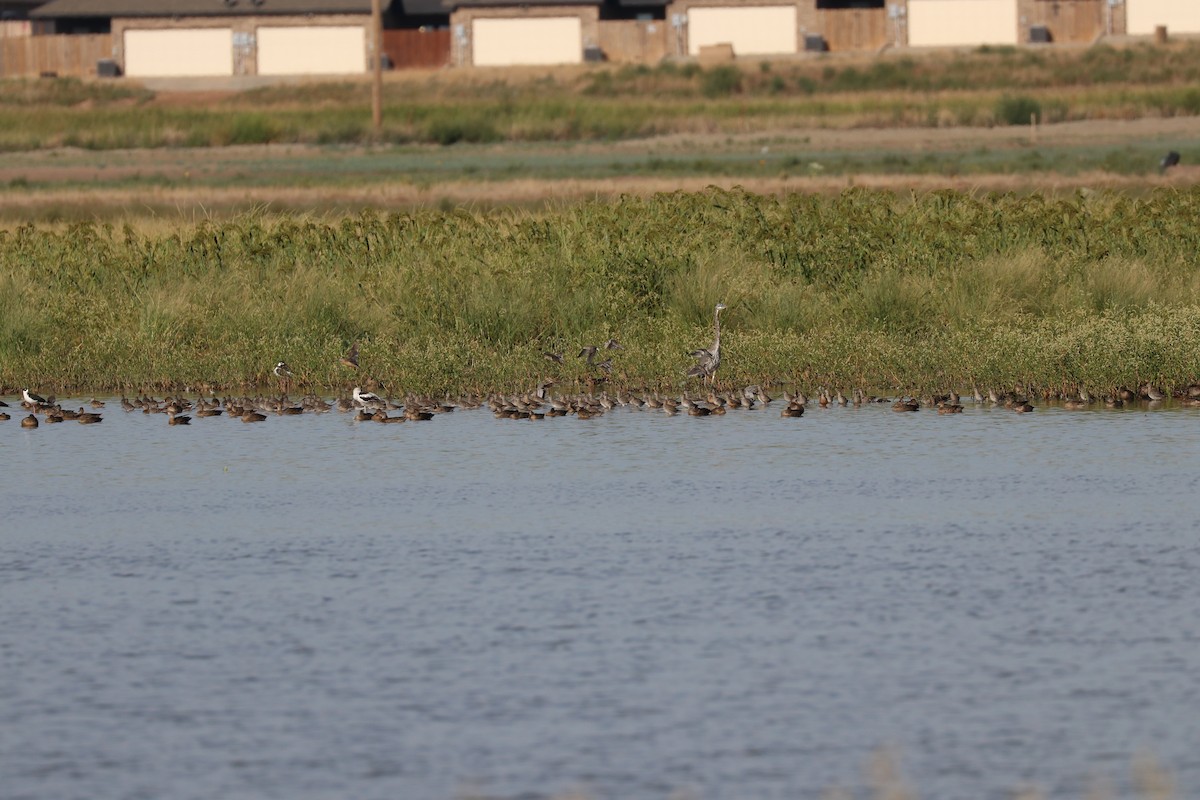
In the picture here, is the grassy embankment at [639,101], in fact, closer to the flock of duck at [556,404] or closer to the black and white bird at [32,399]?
the flock of duck at [556,404]

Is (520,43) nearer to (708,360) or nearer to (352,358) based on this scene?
(352,358)

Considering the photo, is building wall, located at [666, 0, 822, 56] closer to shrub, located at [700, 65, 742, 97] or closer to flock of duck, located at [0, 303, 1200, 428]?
shrub, located at [700, 65, 742, 97]

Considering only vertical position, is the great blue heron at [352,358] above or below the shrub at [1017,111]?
below

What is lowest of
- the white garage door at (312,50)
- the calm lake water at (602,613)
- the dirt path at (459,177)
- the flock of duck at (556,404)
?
the calm lake water at (602,613)

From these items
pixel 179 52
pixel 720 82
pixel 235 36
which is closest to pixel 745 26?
pixel 720 82

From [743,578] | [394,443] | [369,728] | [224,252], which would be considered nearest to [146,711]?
[369,728]

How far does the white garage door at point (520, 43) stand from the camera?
92.4 meters

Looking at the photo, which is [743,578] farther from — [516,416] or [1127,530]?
[516,416]

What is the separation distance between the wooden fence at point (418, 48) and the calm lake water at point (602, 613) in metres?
76.7

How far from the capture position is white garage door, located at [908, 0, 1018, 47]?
88.2 metres

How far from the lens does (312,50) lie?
93750 millimetres

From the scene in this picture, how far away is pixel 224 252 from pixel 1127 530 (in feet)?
51.0

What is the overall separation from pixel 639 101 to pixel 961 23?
1673cm

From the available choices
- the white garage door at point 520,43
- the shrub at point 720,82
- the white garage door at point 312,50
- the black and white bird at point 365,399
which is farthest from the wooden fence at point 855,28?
the black and white bird at point 365,399
